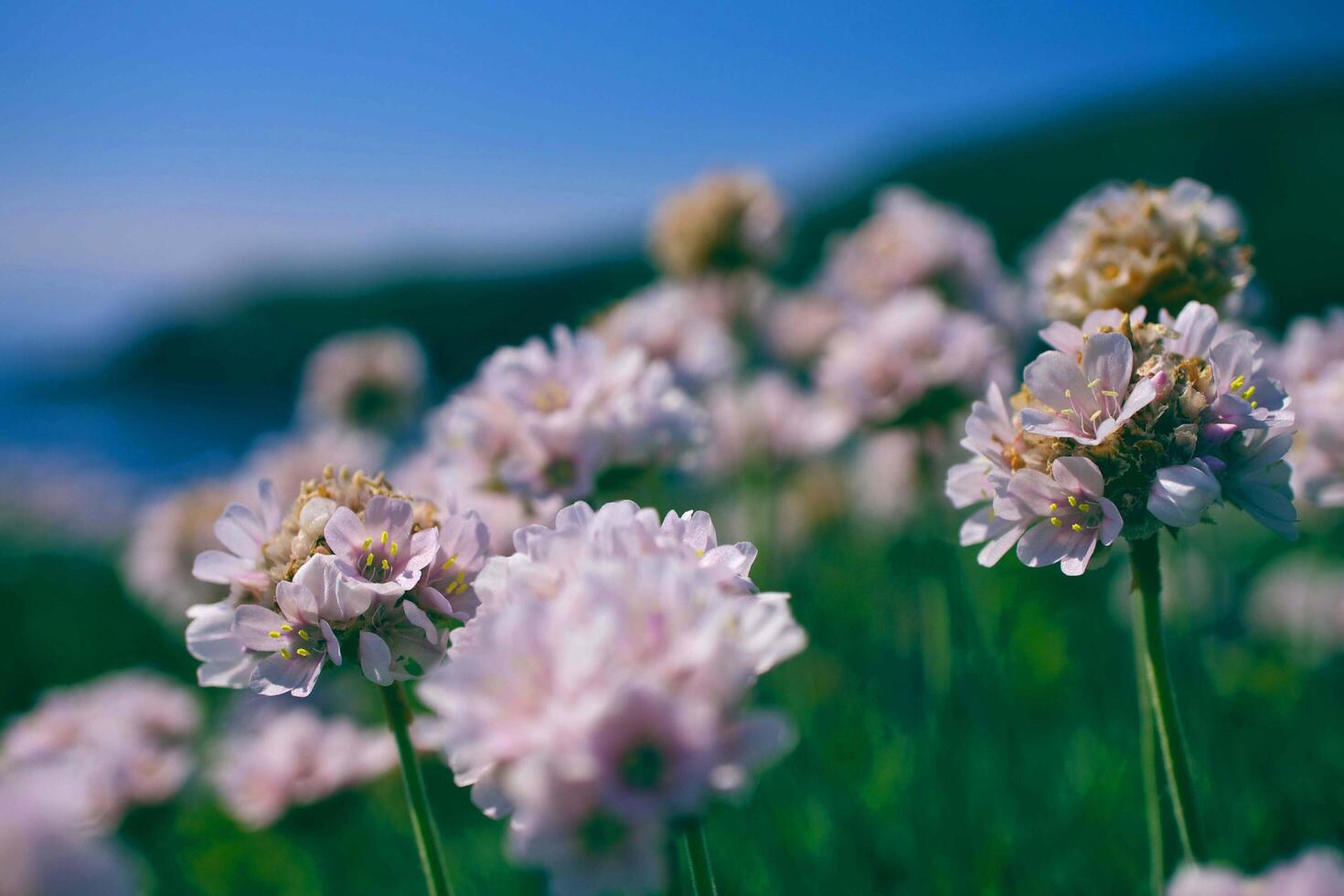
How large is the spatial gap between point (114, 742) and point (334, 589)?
1.98 metres

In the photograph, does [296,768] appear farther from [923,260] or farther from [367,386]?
[923,260]

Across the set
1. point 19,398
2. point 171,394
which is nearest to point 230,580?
point 171,394

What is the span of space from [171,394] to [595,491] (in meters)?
31.3

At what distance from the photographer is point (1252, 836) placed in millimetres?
3057

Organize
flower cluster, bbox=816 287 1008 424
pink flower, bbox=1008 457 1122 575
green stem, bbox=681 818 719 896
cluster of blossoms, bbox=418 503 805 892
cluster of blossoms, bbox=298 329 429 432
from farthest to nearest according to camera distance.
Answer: cluster of blossoms, bbox=298 329 429 432, flower cluster, bbox=816 287 1008 424, pink flower, bbox=1008 457 1122 575, green stem, bbox=681 818 719 896, cluster of blossoms, bbox=418 503 805 892

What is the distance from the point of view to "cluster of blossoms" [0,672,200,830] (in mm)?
3057

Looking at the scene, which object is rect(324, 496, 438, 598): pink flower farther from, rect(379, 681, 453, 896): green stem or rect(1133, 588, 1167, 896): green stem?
rect(1133, 588, 1167, 896): green stem

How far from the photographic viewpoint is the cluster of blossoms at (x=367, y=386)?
614 centimetres

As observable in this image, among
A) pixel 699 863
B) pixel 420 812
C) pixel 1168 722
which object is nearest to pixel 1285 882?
pixel 1168 722

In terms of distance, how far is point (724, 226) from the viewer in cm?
478

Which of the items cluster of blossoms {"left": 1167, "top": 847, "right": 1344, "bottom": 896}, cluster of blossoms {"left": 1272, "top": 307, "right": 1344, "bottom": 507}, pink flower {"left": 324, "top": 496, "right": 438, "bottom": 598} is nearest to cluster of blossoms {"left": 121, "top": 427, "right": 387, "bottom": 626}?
pink flower {"left": 324, "top": 496, "right": 438, "bottom": 598}

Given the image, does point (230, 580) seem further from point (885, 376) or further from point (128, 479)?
point (128, 479)

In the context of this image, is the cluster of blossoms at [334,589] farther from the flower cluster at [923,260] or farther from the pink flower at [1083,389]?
the flower cluster at [923,260]

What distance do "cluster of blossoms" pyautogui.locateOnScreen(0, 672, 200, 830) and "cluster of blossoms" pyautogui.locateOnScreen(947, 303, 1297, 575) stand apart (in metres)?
2.60
